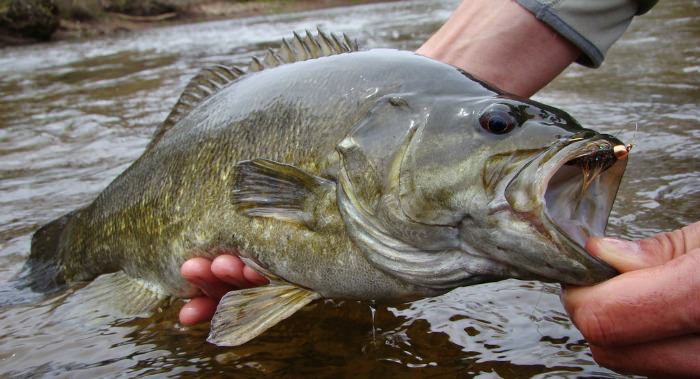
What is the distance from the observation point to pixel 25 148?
668 cm

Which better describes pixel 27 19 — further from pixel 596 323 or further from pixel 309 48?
pixel 596 323

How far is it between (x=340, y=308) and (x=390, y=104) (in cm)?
108

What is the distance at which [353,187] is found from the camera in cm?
212

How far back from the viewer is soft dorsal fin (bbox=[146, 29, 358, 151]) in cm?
269

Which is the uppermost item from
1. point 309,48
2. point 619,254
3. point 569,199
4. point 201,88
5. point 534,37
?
point 534,37

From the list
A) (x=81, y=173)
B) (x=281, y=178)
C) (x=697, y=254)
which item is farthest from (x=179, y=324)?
(x=81, y=173)

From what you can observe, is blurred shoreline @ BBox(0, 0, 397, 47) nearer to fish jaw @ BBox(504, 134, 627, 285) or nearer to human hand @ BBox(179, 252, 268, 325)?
human hand @ BBox(179, 252, 268, 325)

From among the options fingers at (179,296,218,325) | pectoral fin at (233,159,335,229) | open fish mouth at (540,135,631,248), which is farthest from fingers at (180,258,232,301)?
open fish mouth at (540,135,631,248)

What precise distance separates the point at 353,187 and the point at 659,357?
96 centimetres

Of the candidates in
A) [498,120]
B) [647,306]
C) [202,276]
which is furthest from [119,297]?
[647,306]

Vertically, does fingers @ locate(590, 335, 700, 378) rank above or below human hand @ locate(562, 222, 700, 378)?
below

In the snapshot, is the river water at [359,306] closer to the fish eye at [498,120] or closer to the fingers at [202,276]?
the fingers at [202,276]

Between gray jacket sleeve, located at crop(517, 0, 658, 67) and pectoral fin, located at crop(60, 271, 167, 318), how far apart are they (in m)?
1.98

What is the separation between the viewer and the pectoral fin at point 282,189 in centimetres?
218
